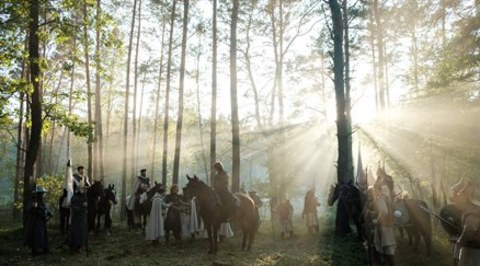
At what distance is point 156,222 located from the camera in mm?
15484

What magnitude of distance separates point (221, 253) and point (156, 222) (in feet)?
11.0

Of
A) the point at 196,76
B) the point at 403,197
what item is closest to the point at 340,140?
the point at 403,197

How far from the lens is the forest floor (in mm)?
11828

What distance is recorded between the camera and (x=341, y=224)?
15578 mm

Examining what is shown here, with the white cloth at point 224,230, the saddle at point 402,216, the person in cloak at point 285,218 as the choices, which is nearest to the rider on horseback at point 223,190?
the white cloth at point 224,230

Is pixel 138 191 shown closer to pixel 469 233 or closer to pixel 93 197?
pixel 93 197

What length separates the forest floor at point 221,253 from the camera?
1183cm

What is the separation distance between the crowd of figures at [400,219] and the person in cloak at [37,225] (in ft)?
30.8

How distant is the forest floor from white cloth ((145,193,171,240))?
40 cm

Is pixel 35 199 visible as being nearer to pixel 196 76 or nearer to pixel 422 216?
pixel 422 216

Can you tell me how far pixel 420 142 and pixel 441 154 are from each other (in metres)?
1.05

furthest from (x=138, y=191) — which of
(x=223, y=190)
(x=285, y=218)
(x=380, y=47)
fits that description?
(x=380, y=47)

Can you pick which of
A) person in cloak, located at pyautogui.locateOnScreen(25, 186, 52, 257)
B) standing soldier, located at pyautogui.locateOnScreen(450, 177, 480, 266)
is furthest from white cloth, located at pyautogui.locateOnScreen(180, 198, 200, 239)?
standing soldier, located at pyautogui.locateOnScreen(450, 177, 480, 266)

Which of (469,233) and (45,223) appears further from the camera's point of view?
(45,223)
